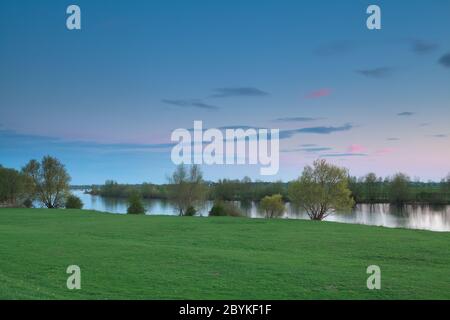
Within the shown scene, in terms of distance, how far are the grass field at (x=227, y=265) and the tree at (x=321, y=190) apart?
27.3 meters

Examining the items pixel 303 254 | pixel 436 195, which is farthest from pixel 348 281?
pixel 436 195

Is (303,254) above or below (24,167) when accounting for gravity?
below

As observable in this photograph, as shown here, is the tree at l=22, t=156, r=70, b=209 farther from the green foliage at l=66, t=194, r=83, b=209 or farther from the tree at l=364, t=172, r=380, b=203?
the tree at l=364, t=172, r=380, b=203

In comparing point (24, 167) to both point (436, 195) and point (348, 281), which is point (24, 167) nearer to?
point (348, 281)

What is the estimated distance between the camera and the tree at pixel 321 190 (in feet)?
162

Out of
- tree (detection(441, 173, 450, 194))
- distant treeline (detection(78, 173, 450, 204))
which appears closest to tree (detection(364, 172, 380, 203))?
distant treeline (detection(78, 173, 450, 204))

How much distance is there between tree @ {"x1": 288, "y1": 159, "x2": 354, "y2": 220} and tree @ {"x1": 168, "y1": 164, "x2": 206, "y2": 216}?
15260 mm

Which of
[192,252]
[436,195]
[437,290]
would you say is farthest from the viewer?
[436,195]

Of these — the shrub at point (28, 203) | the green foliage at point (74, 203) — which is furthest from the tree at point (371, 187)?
the shrub at point (28, 203)

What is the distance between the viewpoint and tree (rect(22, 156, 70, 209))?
62.9 metres

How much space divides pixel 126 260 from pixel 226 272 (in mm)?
3916

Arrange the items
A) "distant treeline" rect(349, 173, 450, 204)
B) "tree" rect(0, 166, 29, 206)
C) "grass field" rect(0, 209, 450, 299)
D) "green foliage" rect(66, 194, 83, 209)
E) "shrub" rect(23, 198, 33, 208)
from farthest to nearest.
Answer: "distant treeline" rect(349, 173, 450, 204) < "tree" rect(0, 166, 29, 206) < "shrub" rect(23, 198, 33, 208) < "green foliage" rect(66, 194, 83, 209) < "grass field" rect(0, 209, 450, 299)

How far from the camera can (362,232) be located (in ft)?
75.3

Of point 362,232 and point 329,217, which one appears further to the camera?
point 329,217
